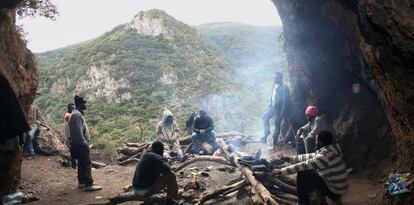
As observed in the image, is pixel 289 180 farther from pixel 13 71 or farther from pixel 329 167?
Result: pixel 13 71

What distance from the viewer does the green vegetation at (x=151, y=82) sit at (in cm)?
3491

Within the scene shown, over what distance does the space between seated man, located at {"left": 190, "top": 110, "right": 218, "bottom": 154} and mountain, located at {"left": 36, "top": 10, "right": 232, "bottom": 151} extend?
13891 mm

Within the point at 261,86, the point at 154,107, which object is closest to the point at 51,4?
the point at 154,107

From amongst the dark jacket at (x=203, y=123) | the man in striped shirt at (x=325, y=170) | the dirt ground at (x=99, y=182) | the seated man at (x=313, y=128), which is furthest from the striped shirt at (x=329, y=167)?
the dark jacket at (x=203, y=123)

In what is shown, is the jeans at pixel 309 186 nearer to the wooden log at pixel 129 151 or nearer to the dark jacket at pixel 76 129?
the dark jacket at pixel 76 129

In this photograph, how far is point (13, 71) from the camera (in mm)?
9086

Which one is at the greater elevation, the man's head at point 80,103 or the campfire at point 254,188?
the man's head at point 80,103

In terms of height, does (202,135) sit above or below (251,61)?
below

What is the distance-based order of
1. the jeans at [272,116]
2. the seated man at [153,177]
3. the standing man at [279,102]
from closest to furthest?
the seated man at [153,177], the standing man at [279,102], the jeans at [272,116]

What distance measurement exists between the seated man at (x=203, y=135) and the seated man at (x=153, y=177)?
244 inches

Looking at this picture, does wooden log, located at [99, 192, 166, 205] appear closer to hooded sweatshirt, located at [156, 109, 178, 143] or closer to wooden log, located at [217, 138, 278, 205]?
wooden log, located at [217, 138, 278, 205]

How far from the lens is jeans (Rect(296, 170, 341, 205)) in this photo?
6.29m

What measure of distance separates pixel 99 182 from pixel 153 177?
413cm

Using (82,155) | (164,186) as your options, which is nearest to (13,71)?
(82,155)
